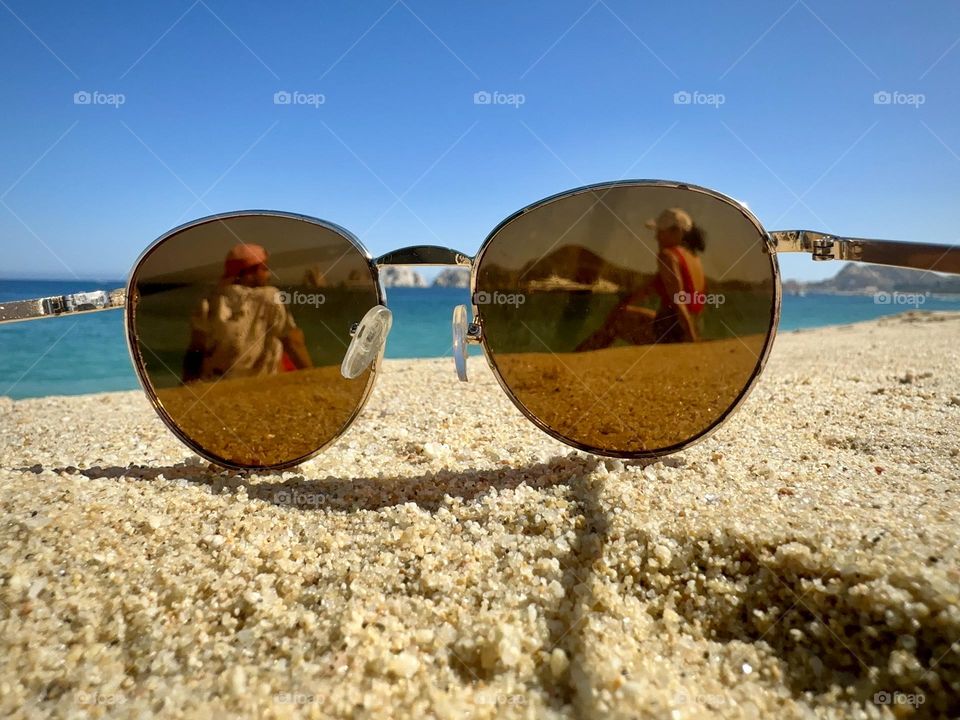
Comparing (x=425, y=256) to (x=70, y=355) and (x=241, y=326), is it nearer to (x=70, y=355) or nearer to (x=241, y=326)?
(x=241, y=326)

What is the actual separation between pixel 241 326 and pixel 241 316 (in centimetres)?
3

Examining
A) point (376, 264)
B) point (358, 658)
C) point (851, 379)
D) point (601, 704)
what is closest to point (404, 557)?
point (358, 658)

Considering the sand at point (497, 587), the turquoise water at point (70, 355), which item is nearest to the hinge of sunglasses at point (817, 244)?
the sand at point (497, 587)

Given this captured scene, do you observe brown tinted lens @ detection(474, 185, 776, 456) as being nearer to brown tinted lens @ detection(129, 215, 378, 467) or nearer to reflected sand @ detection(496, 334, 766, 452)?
reflected sand @ detection(496, 334, 766, 452)

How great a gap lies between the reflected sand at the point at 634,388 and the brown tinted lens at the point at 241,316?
59 cm

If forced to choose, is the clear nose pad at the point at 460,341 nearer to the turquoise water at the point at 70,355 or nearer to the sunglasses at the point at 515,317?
the sunglasses at the point at 515,317

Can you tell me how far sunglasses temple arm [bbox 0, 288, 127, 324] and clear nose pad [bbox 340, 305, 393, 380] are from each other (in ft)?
2.40

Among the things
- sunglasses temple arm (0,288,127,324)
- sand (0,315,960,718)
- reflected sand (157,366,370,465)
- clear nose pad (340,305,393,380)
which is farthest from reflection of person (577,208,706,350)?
sunglasses temple arm (0,288,127,324)

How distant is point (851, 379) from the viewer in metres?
3.30

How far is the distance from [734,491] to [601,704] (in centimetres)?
79

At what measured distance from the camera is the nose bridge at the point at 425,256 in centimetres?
177

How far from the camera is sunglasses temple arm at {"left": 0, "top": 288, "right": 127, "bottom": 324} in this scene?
1.68 meters

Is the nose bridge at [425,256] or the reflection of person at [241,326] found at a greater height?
the nose bridge at [425,256]

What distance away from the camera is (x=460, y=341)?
179cm
